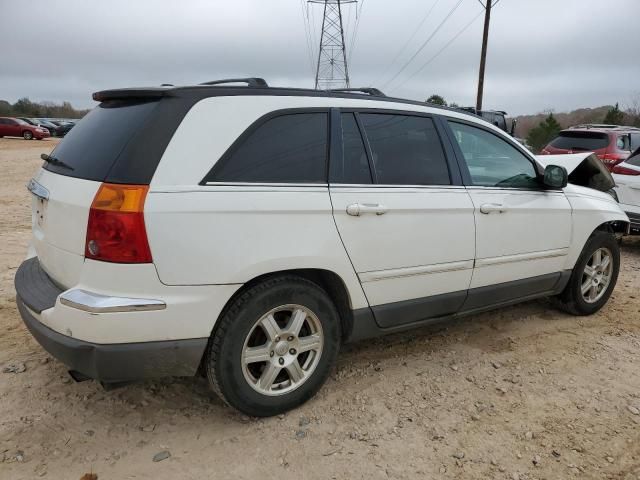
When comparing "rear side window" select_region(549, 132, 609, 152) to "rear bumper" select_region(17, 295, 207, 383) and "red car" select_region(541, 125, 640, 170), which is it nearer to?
"red car" select_region(541, 125, 640, 170)

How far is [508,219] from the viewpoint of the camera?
3652mm

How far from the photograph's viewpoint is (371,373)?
3447 mm

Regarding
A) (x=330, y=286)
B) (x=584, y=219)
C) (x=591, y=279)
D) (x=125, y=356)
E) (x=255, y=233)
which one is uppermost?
(x=255, y=233)

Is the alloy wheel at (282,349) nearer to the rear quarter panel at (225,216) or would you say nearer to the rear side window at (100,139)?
the rear quarter panel at (225,216)

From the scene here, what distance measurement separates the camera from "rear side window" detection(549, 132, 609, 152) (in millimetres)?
10875

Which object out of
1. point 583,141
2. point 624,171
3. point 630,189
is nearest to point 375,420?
point 630,189

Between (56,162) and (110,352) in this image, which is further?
(56,162)

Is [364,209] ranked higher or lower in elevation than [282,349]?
higher

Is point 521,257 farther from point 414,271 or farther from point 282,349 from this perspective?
point 282,349

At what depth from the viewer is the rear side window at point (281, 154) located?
2.60 metres

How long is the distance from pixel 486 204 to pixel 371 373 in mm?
1350

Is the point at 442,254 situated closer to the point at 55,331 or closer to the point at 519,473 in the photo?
the point at 519,473

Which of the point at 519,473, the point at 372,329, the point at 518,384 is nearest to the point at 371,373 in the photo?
the point at 372,329

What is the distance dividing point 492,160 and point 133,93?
245cm
